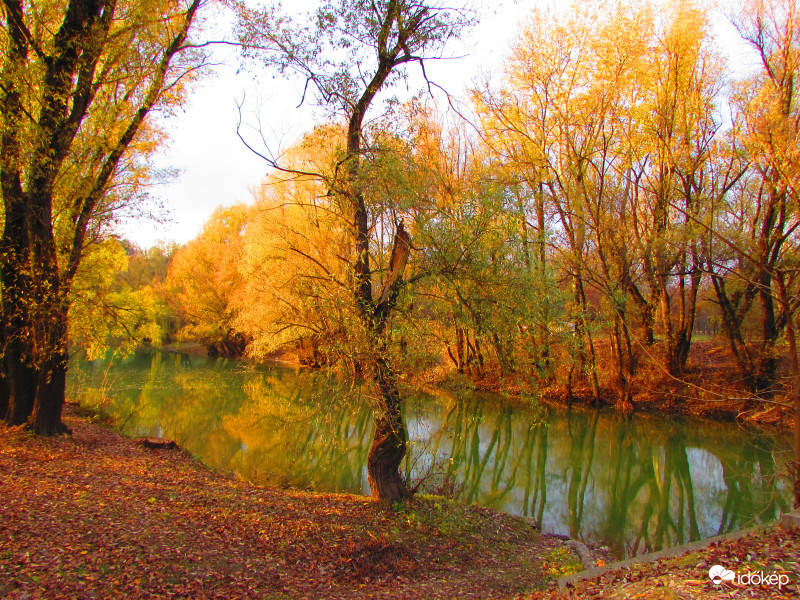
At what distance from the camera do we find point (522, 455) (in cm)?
1386

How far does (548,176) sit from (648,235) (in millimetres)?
4276

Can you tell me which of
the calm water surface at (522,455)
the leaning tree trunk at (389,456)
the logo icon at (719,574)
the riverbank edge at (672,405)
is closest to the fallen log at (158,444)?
the calm water surface at (522,455)

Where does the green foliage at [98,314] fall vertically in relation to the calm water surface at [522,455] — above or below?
above

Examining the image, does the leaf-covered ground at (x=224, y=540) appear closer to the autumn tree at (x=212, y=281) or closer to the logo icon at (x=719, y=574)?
the logo icon at (x=719, y=574)

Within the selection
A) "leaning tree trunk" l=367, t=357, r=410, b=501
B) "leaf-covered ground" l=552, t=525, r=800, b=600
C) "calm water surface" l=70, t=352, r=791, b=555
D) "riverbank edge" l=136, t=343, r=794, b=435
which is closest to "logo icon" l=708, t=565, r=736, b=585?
"leaf-covered ground" l=552, t=525, r=800, b=600

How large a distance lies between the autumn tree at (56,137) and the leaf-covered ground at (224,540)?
1604mm

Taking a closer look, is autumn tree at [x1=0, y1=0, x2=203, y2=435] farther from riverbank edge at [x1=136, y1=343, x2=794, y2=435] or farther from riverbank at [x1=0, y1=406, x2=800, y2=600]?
riverbank edge at [x1=136, y1=343, x2=794, y2=435]

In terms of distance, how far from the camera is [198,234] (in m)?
36.3

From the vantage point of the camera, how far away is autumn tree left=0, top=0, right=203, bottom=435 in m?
8.16

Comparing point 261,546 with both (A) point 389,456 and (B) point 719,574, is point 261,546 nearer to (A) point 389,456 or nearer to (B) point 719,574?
(A) point 389,456

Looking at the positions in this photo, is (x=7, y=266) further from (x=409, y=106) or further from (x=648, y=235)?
(x=648, y=235)

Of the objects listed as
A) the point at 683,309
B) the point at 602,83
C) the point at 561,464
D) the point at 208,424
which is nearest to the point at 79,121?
the point at 208,424

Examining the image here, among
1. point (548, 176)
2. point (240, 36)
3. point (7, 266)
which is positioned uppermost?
point (548, 176)

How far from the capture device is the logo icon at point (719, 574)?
12.8ft
